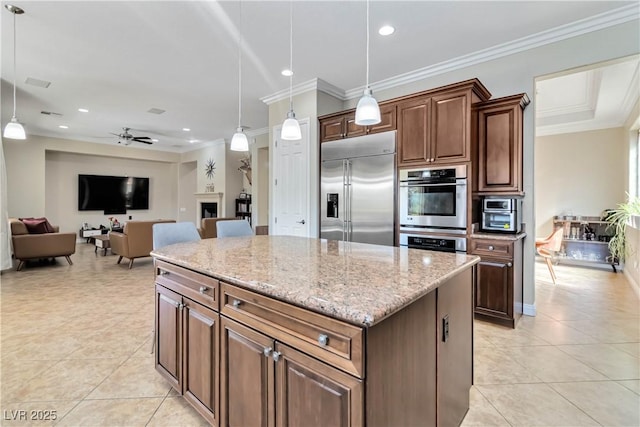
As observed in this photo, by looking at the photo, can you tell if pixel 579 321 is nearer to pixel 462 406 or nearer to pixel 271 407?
pixel 462 406

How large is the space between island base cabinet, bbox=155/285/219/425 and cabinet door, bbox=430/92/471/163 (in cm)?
268

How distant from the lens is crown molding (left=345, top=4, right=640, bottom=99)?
8.96 ft

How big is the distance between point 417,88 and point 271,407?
13.0 feet

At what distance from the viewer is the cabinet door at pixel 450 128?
2.97 m

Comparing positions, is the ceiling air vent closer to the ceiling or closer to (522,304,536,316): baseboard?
the ceiling

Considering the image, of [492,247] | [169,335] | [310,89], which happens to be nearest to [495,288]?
[492,247]

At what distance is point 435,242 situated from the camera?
3.19 m

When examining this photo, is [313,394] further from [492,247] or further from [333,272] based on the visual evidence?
[492,247]

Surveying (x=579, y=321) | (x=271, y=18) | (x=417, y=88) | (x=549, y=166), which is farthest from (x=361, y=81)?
(x=549, y=166)

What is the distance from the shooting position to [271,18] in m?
2.80

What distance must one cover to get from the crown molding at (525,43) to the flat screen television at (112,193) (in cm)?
839

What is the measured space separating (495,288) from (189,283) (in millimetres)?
2773

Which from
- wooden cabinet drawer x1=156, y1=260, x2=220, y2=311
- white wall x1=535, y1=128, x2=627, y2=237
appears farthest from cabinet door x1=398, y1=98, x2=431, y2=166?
white wall x1=535, y1=128, x2=627, y2=237

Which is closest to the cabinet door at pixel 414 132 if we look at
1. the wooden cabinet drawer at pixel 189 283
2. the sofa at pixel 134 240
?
the wooden cabinet drawer at pixel 189 283
